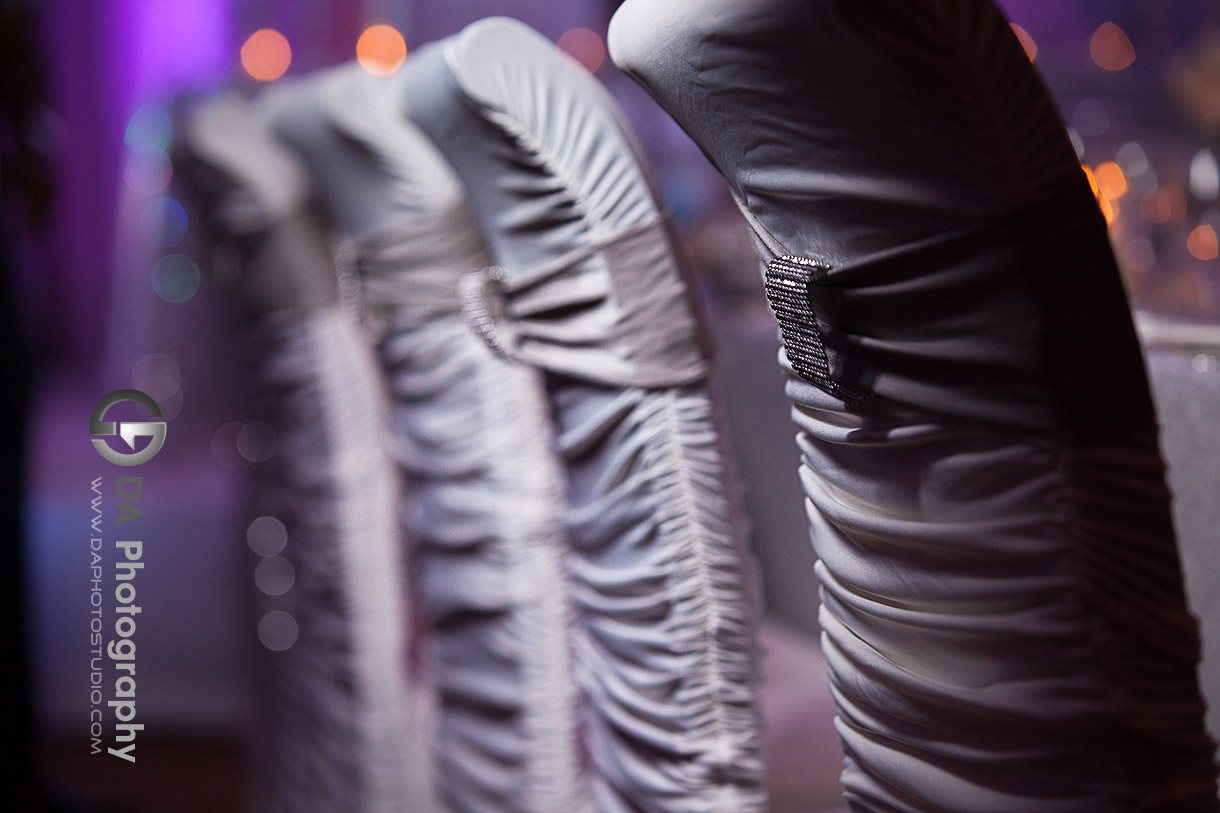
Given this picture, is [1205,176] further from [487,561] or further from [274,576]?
[274,576]

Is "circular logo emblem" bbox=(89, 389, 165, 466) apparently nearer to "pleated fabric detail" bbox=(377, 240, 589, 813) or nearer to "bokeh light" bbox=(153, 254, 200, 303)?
"pleated fabric detail" bbox=(377, 240, 589, 813)

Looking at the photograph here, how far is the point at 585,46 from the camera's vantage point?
3463 mm

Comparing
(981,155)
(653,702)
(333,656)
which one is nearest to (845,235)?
(981,155)

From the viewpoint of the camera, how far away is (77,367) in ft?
10.5

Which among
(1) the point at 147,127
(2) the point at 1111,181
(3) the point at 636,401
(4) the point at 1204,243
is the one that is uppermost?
(1) the point at 147,127

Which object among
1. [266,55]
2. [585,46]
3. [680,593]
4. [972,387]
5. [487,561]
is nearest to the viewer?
[972,387]

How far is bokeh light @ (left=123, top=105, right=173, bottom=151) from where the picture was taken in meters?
2.95

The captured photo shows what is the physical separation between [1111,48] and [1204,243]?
2658 mm

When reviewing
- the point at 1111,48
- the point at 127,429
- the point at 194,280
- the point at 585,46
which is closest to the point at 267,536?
the point at 127,429

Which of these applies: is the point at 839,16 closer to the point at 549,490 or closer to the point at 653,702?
the point at 653,702

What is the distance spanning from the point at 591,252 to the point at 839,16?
0.35 meters

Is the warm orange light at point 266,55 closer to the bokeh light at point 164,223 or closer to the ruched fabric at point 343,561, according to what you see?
the bokeh light at point 164,223

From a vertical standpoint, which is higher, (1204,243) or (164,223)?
(164,223)

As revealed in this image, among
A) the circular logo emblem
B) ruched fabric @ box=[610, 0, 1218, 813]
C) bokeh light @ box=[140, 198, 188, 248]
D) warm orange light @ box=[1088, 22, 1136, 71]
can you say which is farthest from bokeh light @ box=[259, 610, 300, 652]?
warm orange light @ box=[1088, 22, 1136, 71]
